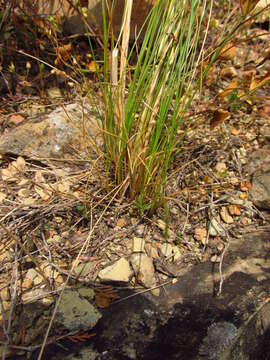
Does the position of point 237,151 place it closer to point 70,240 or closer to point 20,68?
point 70,240

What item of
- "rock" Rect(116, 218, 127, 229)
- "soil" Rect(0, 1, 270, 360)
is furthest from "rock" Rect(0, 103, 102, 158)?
"rock" Rect(116, 218, 127, 229)

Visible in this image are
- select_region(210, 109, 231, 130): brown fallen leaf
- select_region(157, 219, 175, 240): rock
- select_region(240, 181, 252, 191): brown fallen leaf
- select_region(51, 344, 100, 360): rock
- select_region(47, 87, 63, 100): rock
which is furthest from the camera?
select_region(47, 87, 63, 100): rock

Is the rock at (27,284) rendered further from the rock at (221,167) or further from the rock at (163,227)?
the rock at (221,167)

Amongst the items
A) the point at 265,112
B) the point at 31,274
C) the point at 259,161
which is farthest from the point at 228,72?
the point at 31,274

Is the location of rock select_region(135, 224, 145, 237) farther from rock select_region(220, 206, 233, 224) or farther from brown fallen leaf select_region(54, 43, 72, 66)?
brown fallen leaf select_region(54, 43, 72, 66)

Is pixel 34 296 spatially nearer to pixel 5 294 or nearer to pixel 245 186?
pixel 5 294

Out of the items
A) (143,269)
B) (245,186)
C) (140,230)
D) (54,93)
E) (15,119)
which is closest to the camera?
(143,269)

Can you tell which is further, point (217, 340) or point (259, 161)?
point (259, 161)

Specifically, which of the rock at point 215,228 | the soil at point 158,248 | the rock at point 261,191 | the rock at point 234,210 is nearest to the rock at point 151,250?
the soil at point 158,248
